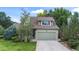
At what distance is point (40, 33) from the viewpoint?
16.6 feet

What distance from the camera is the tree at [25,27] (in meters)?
5.05

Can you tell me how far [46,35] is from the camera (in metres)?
5.08

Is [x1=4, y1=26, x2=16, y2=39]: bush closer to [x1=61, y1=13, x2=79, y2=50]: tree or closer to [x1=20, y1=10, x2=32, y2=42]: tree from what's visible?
[x1=20, y1=10, x2=32, y2=42]: tree

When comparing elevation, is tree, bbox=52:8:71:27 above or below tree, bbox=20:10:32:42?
above

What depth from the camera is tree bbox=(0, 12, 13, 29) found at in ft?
16.5

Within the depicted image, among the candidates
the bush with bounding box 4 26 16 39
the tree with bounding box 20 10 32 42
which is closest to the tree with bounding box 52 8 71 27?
the tree with bounding box 20 10 32 42

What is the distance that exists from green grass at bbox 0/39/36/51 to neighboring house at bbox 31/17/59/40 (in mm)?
198

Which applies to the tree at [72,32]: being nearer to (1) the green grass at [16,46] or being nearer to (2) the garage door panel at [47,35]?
(2) the garage door panel at [47,35]

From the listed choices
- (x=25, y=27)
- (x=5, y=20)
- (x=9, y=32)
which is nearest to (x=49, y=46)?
(x=25, y=27)

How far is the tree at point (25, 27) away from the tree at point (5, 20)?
0.24 metres

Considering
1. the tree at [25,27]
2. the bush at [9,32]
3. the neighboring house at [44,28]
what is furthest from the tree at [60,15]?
the bush at [9,32]
